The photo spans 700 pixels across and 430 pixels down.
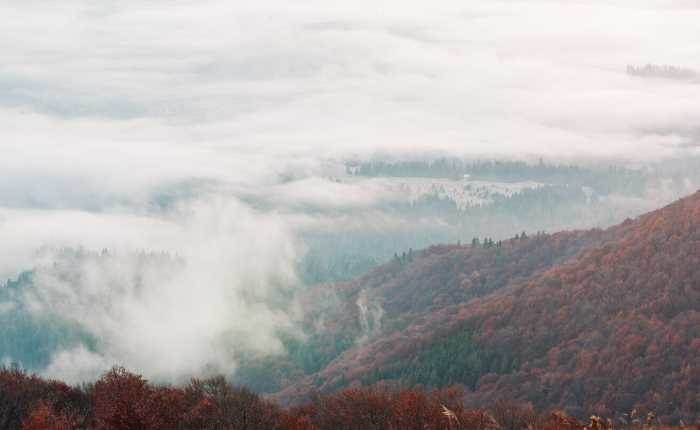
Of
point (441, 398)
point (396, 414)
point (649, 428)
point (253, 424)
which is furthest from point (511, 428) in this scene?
point (649, 428)

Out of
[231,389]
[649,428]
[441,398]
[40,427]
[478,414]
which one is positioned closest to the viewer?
[649,428]

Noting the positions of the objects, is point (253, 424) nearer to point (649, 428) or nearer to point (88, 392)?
point (88, 392)

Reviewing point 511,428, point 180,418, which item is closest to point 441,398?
point 511,428

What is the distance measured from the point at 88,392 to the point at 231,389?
88.2ft

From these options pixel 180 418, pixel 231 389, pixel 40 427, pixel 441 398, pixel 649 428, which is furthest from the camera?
pixel 231 389

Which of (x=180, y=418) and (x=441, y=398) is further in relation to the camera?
(x=441, y=398)

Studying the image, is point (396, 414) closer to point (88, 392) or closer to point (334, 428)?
point (334, 428)

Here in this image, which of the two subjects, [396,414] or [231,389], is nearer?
[396,414]

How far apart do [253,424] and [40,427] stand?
175ft

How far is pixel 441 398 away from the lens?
180 m

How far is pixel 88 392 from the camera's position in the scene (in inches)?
7323

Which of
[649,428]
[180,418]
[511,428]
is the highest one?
[649,428]

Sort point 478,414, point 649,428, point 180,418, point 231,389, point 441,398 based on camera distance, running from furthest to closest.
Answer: point 231,389 → point 441,398 → point 478,414 → point 180,418 → point 649,428

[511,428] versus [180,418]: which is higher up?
[180,418]
